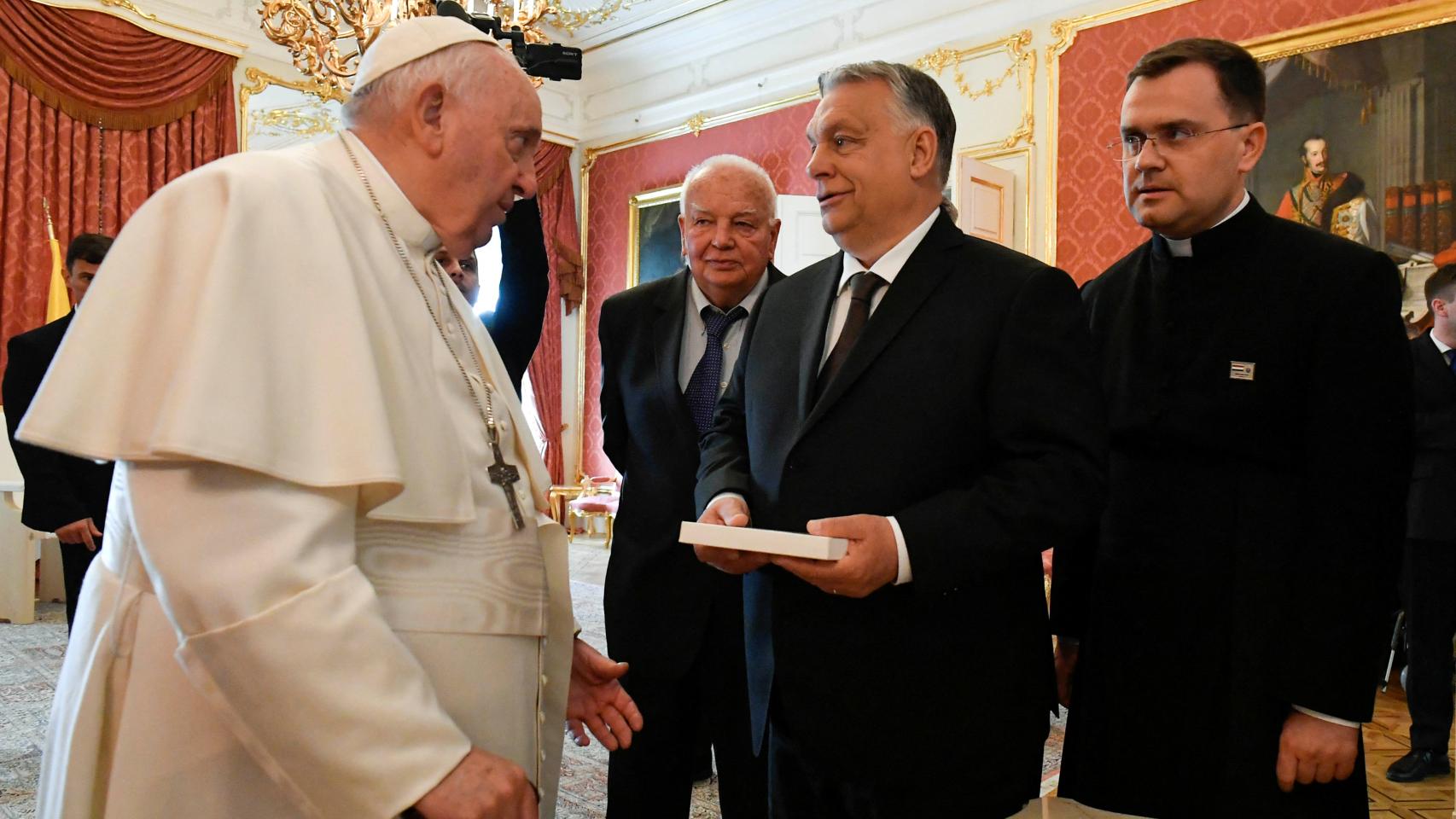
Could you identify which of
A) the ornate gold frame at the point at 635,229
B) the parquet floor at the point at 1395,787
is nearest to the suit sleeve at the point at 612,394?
the parquet floor at the point at 1395,787

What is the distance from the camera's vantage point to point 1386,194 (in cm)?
551

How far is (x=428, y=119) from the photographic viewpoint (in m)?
1.27

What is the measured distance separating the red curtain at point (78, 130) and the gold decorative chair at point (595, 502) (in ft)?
14.2

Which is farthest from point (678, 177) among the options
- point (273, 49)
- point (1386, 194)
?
point (1386, 194)

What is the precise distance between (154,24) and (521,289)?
22.9ft

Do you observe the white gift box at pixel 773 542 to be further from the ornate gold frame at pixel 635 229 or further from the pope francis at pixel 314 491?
the ornate gold frame at pixel 635 229

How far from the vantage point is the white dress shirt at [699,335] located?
2.44 metres

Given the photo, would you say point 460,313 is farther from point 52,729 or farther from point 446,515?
point 52,729

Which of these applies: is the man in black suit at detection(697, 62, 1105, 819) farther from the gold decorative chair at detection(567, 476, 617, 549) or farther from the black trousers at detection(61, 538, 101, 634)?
the gold decorative chair at detection(567, 476, 617, 549)

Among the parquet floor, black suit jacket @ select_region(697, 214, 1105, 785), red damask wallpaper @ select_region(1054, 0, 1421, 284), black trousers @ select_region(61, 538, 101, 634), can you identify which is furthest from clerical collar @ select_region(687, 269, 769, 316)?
red damask wallpaper @ select_region(1054, 0, 1421, 284)

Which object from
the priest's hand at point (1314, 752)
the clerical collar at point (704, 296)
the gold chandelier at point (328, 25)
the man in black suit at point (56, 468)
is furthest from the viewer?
the gold chandelier at point (328, 25)

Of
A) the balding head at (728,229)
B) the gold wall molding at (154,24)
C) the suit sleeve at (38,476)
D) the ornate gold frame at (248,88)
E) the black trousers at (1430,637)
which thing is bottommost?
the black trousers at (1430,637)

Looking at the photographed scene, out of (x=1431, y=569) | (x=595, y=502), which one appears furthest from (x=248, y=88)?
(x=1431, y=569)

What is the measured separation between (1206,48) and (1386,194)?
4.77 metres
